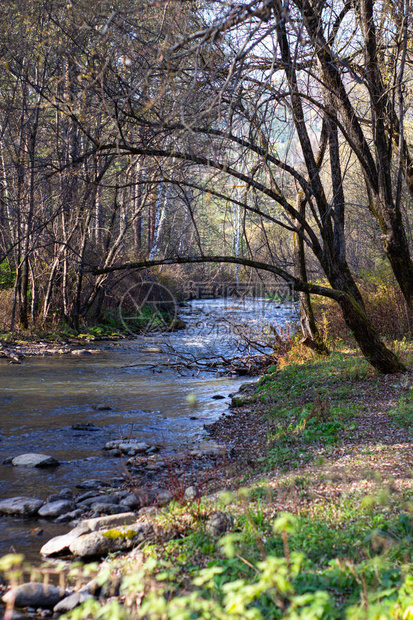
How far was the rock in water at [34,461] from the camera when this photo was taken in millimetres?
6312

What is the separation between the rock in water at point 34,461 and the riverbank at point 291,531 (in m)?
1.71

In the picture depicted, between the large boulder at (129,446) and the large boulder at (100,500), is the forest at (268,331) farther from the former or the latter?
the large boulder at (100,500)

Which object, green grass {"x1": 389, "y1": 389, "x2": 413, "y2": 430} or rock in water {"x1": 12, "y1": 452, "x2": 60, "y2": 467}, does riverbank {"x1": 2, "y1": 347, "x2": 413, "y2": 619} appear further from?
rock in water {"x1": 12, "y1": 452, "x2": 60, "y2": 467}

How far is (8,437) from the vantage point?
7.49 meters

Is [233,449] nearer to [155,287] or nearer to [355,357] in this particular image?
[355,357]

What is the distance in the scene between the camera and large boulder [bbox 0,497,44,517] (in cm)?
496

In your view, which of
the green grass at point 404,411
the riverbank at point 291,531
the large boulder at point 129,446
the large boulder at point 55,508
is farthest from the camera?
the large boulder at point 129,446

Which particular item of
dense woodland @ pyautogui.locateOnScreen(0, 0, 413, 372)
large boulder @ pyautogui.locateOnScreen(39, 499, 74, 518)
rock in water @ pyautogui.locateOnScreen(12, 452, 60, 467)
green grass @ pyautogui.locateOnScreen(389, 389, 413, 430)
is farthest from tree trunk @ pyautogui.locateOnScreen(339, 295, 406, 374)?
large boulder @ pyautogui.locateOnScreen(39, 499, 74, 518)

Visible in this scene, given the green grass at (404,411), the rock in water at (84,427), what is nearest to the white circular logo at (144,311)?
the rock in water at (84,427)

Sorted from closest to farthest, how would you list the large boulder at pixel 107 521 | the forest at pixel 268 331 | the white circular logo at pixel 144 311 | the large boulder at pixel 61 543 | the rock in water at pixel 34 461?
the forest at pixel 268 331 → the large boulder at pixel 61 543 → the large boulder at pixel 107 521 → the rock in water at pixel 34 461 → the white circular logo at pixel 144 311

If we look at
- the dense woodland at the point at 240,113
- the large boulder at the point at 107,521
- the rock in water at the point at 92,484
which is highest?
the dense woodland at the point at 240,113

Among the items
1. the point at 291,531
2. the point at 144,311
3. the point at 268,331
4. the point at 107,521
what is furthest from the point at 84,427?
the point at 144,311

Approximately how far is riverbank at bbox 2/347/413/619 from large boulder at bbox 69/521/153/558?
0.04m

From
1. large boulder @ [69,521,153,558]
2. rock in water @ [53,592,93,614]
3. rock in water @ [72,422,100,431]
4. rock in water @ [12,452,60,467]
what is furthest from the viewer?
rock in water @ [72,422,100,431]
